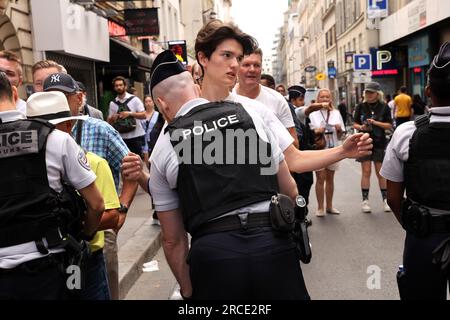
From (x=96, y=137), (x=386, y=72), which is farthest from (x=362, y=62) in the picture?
(x=96, y=137)

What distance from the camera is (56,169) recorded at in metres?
2.37

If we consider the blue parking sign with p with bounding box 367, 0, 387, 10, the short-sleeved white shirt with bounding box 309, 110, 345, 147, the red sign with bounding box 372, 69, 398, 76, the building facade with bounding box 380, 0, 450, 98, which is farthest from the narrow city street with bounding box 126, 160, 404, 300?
the red sign with bounding box 372, 69, 398, 76

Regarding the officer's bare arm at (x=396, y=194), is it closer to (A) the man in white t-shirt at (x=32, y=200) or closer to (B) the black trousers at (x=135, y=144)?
(A) the man in white t-shirt at (x=32, y=200)

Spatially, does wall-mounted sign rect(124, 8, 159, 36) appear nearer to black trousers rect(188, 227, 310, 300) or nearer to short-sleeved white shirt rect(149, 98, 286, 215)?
short-sleeved white shirt rect(149, 98, 286, 215)

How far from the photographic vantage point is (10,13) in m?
9.78

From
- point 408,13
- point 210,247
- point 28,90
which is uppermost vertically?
point 408,13

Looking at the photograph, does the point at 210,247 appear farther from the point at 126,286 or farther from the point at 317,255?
the point at 317,255

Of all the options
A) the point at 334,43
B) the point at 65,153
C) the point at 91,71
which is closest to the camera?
the point at 65,153

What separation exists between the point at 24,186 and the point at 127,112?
21.3 ft

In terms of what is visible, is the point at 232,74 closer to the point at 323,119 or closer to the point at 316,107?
the point at 316,107

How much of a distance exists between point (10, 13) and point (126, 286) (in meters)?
7.05

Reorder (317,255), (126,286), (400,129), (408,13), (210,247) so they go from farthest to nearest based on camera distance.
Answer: (408,13), (317,255), (126,286), (400,129), (210,247)

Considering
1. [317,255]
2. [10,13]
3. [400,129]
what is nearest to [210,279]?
[400,129]
